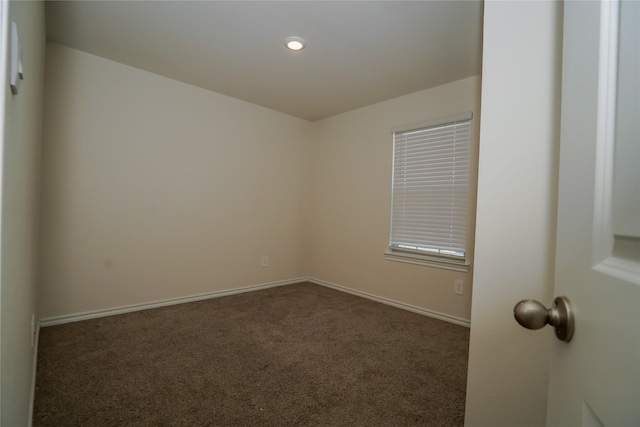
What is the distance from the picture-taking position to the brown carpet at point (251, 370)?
1494 millimetres

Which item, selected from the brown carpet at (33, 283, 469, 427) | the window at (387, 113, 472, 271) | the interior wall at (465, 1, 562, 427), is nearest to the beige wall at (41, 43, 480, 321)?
the window at (387, 113, 472, 271)

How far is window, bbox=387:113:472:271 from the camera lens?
2826 mm

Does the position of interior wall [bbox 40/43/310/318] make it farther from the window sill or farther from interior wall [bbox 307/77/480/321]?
the window sill

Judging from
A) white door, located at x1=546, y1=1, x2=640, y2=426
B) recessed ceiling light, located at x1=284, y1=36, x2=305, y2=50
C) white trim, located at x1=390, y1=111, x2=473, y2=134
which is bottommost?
white door, located at x1=546, y1=1, x2=640, y2=426

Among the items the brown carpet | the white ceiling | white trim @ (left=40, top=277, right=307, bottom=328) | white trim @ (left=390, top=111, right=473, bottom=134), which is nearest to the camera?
the brown carpet

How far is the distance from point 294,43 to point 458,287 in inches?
97.6

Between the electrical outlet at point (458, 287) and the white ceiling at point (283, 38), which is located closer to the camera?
the white ceiling at point (283, 38)

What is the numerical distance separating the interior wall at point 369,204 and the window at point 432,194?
86 millimetres

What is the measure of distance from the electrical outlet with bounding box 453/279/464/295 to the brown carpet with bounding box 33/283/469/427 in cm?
31

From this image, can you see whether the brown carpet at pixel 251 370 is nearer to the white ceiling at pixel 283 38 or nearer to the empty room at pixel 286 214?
the empty room at pixel 286 214

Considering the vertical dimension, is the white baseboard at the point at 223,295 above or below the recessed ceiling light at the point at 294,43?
below

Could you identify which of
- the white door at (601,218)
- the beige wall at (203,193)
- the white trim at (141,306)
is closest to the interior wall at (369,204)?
the beige wall at (203,193)

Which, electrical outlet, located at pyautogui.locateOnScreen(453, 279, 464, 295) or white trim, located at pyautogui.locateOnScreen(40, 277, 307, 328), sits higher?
electrical outlet, located at pyautogui.locateOnScreen(453, 279, 464, 295)

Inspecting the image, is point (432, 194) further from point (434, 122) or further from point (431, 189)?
point (434, 122)
